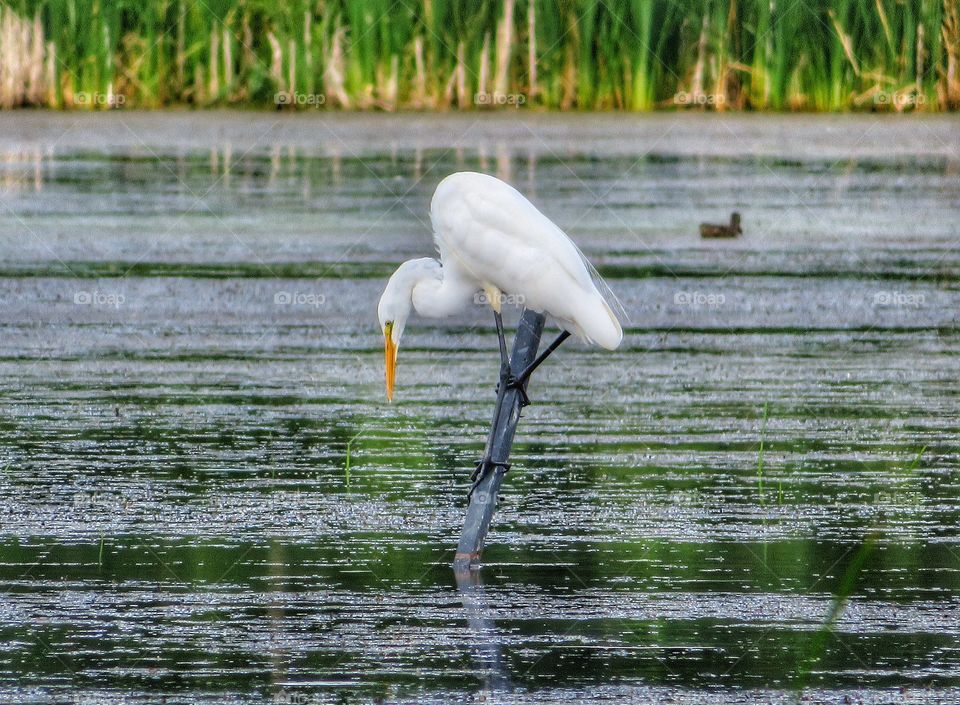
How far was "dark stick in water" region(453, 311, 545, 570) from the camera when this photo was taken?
6.68 meters

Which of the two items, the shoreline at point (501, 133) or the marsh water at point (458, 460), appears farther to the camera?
the shoreline at point (501, 133)

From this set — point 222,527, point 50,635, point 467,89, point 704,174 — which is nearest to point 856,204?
point 704,174

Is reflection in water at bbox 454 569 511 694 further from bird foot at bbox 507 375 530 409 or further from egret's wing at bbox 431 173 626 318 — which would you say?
egret's wing at bbox 431 173 626 318

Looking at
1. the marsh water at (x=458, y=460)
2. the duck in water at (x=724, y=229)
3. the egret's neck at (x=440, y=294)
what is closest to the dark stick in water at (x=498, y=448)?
the marsh water at (x=458, y=460)

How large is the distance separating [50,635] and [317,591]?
924 mm

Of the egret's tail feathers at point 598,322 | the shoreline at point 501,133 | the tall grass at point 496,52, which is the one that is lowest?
the egret's tail feathers at point 598,322

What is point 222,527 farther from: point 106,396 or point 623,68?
point 623,68

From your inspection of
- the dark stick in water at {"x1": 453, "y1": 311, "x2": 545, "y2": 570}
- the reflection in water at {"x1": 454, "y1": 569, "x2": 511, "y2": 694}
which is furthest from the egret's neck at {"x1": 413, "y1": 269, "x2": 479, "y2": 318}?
the reflection in water at {"x1": 454, "y1": 569, "x2": 511, "y2": 694}

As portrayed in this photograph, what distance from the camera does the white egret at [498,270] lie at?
7.20 m

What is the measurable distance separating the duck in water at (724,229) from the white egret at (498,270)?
25.6 ft

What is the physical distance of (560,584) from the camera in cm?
637

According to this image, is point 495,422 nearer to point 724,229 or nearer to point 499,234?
point 499,234

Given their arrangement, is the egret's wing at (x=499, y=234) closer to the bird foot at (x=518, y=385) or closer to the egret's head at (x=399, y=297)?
the egret's head at (x=399, y=297)

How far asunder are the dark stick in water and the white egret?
0.05 meters
